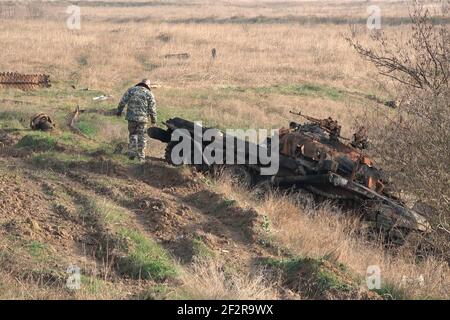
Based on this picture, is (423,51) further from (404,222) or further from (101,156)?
(101,156)

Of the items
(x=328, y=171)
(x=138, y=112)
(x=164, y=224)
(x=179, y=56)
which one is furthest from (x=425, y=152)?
(x=179, y=56)

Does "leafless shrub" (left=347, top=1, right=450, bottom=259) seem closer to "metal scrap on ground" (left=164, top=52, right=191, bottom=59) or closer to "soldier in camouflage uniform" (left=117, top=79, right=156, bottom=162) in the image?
"soldier in camouflage uniform" (left=117, top=79, right=156, bottom=162)

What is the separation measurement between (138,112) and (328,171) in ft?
12.3

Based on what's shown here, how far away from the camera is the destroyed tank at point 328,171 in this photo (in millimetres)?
11055

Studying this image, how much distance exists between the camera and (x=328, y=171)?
11.5 m

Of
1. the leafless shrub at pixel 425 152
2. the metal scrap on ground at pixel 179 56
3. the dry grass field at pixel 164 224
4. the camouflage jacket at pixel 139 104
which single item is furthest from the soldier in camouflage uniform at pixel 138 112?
the metal scrap on ground at pixel 179 56

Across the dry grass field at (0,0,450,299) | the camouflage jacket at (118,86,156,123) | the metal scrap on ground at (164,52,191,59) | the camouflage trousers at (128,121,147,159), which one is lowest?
the dry grass field at (0,0,450,299)

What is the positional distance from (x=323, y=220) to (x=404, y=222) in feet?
4.08

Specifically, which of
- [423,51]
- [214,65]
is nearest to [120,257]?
[423,51]

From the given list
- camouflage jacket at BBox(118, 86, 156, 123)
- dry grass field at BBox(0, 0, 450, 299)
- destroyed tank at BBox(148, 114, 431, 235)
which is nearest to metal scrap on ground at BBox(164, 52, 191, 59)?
dry grass field at BBox(0, 0, 450, 299)

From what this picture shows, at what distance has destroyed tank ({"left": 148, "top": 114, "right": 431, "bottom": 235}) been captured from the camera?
36.3 ft

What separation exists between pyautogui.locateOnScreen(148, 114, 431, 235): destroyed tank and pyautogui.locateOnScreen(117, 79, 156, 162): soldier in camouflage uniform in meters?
0.57

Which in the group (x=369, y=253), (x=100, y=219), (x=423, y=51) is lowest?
(x=369, y=253)

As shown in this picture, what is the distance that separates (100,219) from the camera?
9125 mm
